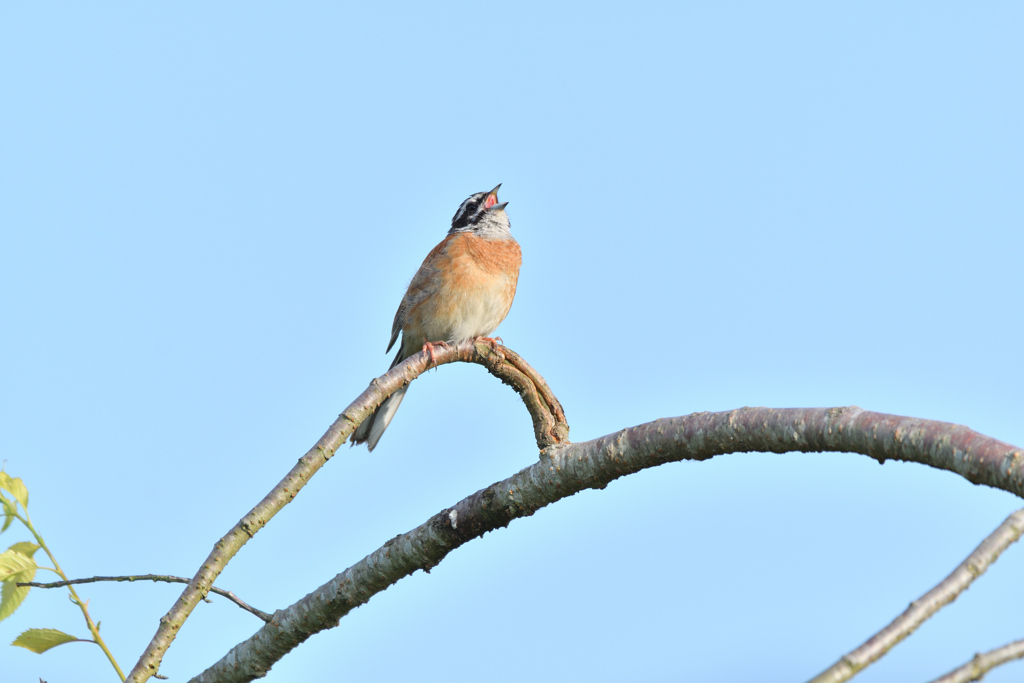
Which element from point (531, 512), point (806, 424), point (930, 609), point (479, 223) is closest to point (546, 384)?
point (531, 512)

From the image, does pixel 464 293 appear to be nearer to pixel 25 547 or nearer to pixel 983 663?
pixel 25 547

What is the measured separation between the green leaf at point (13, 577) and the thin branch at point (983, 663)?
2839mm

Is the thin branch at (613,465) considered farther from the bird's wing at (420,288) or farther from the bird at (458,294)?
the bird's wing at (420,288)

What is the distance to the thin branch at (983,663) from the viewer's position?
1.62 m

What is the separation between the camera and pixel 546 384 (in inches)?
178

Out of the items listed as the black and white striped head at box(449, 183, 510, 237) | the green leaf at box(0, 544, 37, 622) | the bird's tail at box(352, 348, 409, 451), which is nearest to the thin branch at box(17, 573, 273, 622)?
the green leaf at box(0, 544, 37, 622)

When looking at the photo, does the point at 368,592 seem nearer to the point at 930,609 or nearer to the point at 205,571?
the point at 205,571

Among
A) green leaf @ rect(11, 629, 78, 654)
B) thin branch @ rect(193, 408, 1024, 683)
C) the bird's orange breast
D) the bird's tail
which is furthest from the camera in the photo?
the bird's orange breast

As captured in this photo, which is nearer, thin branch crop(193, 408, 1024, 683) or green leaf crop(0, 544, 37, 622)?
thin branch crop(193, 408, 1024, 683)

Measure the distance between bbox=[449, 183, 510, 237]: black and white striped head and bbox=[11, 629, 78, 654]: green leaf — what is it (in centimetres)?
573

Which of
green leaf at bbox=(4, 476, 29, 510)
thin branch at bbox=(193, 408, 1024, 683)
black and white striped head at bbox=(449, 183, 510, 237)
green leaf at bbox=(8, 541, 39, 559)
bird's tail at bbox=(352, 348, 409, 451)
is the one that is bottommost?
thin branch at bbox=(193, 408, 1024, 683)

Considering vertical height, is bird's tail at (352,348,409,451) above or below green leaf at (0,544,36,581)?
above

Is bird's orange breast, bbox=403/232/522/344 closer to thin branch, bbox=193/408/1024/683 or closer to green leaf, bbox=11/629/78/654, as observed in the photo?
thin branch, bbox=193/408/1024/683

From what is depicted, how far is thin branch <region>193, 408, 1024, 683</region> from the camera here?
251 cm
